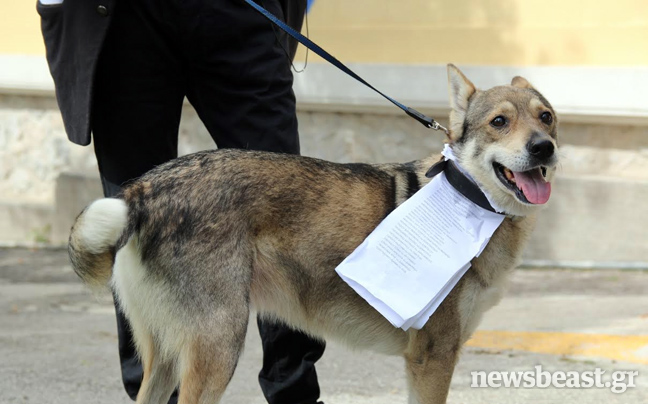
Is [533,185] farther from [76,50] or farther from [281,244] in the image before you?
[76,50]

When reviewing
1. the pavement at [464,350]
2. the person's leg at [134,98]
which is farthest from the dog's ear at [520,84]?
the pavement at [464,350]

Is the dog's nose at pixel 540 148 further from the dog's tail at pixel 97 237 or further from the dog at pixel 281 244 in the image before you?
the dog's tail at pixel 97 237

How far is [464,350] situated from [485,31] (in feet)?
10.2

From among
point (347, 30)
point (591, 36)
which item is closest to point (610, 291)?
point (591, 36)

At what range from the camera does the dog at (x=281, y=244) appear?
3.45 meters

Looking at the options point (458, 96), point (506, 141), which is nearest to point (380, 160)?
point (458, 96)

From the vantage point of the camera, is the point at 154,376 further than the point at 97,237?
Yes

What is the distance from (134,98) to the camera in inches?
155

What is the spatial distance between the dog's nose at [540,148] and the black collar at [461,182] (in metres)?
0.30

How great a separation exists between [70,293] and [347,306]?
3.93 m

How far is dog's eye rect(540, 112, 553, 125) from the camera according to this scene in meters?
3.87

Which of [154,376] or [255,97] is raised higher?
[255,97]

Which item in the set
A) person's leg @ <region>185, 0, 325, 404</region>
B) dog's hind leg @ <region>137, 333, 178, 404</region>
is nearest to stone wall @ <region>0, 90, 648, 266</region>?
person's leg @ <region>185, 0, 325, 404</region>

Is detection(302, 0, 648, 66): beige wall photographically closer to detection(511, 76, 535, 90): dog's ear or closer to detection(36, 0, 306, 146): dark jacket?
detection(511, 76, 535, 90): dog's ear
